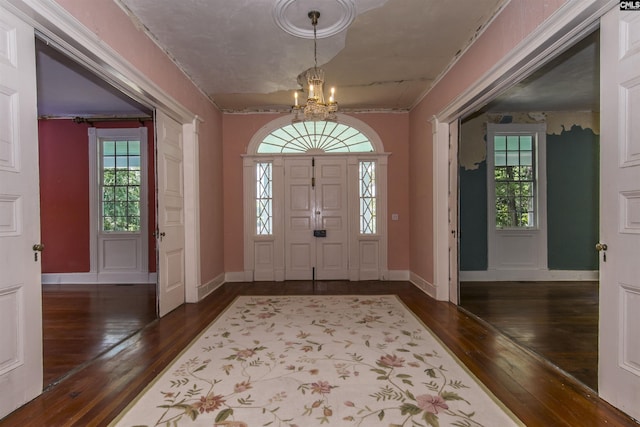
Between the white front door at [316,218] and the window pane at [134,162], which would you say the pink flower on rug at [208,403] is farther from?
the window pane at [134,162]

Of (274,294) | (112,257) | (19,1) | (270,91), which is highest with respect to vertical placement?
(270,91)

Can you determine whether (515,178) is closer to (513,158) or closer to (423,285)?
(513,158)

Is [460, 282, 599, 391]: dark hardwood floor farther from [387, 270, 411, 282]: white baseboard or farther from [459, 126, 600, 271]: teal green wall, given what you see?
[387, 270, 411, 282]: white baseboard

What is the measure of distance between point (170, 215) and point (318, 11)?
274 cm

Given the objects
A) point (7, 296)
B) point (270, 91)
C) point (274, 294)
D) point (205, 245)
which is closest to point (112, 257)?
point (205, 245)

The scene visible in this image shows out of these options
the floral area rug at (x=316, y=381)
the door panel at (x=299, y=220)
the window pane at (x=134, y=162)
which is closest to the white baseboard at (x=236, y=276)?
the door panel at (x=299, y=220)

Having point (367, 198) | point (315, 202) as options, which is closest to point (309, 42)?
point (315, 202)

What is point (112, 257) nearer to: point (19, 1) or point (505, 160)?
point (19, 1)

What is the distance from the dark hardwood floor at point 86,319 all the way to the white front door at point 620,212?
3.54 metres

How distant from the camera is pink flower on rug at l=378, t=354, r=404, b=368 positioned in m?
2.58

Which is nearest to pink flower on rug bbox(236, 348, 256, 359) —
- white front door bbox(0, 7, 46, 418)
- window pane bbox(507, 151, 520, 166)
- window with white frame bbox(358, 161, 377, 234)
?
white front door bbox(0, 7, 46, 418)

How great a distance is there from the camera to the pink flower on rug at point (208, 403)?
202 cm

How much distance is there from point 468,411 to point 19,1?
3411mm

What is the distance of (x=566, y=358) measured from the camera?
270 cm
